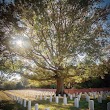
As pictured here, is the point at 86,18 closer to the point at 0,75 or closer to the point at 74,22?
the point at 74,22

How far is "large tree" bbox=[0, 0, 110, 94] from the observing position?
56.6 feet

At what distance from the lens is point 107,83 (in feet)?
107

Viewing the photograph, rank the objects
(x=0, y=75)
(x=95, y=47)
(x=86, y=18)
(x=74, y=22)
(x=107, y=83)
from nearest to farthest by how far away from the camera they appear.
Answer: (x=95, y=47) < (x=86, y=18) < (x=74, y=22) < (x=0, y=75) < (x=107, y=83)

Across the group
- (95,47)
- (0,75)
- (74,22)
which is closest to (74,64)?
(95,47)

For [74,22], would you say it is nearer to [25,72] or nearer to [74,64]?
[74,64]

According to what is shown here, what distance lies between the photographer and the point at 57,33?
18.3 metres

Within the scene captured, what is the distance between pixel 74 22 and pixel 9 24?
21.7ft

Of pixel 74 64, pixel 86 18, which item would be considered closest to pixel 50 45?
pixel 74 64

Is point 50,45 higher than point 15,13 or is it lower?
lower

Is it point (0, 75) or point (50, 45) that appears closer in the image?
point (50, 45)

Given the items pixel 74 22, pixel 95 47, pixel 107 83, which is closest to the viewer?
pixel 95 47

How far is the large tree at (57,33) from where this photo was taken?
680 inches

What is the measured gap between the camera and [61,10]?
1927 cm

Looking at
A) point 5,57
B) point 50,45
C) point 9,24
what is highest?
point 9,24
